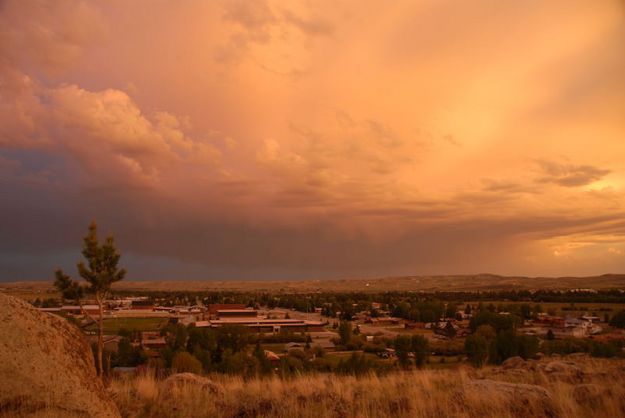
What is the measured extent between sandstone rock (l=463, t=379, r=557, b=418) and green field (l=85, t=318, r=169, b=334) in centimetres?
7066

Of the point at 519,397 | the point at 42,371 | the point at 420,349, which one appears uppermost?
the point at 42,371

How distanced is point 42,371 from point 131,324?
8549cm

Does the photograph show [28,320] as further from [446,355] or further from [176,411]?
[446,355]

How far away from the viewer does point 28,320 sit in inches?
326

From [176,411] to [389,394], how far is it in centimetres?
497

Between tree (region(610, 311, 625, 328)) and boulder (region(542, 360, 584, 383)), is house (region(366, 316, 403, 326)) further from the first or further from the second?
boulder (region(542, 360, 584, 383))

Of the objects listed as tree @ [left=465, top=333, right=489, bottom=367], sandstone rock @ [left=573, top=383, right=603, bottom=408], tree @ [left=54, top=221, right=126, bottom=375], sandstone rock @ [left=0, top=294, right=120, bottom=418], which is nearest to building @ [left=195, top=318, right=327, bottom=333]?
tree @ [left=465, top=333, right=489, bottom=367]

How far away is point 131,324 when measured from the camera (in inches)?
3406

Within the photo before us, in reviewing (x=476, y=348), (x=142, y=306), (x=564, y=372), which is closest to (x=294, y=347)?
(x=476, y=348)

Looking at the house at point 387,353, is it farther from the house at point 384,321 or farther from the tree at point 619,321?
the tree at point 619,321

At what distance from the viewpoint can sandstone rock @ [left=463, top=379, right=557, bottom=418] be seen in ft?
30.3

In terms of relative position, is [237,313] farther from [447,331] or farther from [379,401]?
[379,401]

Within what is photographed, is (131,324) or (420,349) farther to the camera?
(131,324)

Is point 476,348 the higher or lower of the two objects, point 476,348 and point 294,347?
the higher
